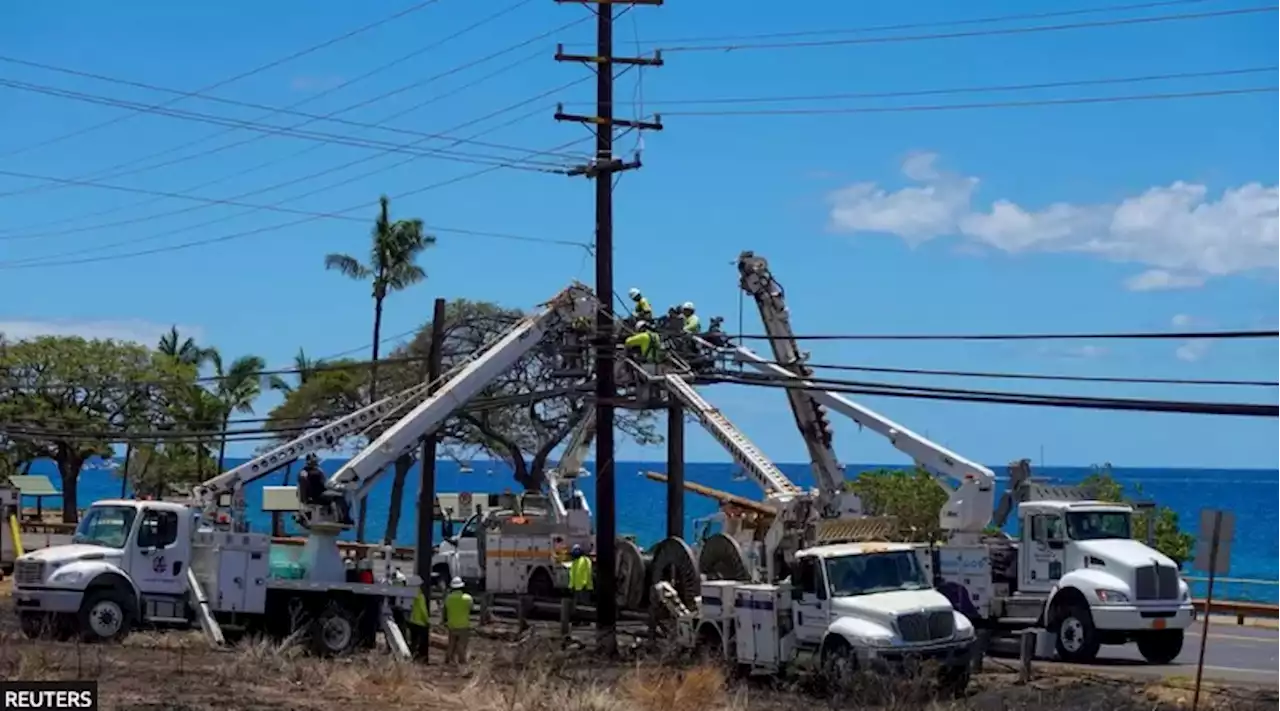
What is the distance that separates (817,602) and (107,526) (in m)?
11.8

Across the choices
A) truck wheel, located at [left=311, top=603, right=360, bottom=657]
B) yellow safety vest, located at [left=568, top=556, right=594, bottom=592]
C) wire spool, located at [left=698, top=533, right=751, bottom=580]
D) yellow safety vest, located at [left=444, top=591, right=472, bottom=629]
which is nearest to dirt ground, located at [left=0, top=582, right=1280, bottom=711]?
yellow safety vest, located at [left=444, top=591, right=472, bottom=629]

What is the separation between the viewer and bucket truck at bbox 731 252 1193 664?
27094 mm

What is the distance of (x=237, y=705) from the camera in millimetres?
18547

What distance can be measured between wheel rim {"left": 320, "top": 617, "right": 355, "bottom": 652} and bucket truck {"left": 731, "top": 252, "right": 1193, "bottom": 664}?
8.19 meters

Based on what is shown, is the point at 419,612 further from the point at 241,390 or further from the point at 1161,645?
the point at 241,390

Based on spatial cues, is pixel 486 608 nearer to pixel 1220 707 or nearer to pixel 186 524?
A: pixel 186 524

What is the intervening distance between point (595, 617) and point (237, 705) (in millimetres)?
13456

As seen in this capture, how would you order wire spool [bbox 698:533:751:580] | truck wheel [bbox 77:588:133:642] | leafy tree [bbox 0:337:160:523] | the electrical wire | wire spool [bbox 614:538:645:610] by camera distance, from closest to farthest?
the electrical wire
truck wheel [bbox 77:588:133:642]
wire spool [bbox 698:533:751:580]
wire spool [bbox 614:538:645:610]
leafy tree [bbox 0:337:160:523]

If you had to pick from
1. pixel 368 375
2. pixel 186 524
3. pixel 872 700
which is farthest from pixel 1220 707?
pixel 368 375

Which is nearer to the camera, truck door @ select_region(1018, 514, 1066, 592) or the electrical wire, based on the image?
the electrical wire

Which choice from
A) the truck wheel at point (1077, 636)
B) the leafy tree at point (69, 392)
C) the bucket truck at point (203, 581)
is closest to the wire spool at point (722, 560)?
the bucket truck at point (203, 581)

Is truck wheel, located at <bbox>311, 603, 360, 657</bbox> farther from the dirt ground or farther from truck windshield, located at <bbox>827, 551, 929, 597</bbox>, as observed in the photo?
truck windshield, located at <bbox>827, 551, 929, 597</bbox>

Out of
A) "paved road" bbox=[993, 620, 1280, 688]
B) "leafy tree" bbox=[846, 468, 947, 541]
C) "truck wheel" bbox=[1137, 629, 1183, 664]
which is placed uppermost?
"leafy tree" bbox=[846, 468, 947, 541]

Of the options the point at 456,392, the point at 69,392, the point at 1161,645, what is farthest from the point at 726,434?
the point at 69,392
